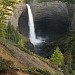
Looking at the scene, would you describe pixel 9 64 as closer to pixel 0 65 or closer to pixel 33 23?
pixel 0 65

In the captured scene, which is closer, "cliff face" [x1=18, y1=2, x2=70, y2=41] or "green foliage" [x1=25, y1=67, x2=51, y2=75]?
"green foliage" [x1=25, y1=67, x2=51, y2=75]

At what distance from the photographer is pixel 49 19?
95.0 m

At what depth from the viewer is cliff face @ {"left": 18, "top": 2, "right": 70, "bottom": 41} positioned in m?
92.3

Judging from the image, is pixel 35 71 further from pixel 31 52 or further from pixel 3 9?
pixel 3 9

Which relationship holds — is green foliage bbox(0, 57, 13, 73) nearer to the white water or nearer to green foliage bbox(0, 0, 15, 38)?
green foliage bbox(0, 0, 15, 38)

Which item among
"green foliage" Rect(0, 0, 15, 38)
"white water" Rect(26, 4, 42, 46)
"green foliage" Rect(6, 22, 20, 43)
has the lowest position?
"white water" Rect(26, 4, 42, 46)

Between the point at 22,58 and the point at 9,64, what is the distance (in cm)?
438

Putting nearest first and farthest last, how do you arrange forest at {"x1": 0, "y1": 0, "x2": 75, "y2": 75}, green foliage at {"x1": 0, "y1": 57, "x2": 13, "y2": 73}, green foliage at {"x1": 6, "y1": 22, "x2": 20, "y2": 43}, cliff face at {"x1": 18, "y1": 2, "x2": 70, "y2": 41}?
green foliage at {"x1": 0, "y1": 57, "x2": 13, "y2": 73}, forest at {"x1": 0, "y1": 0, "x2": 75, "y2": 75}, green foliage at {"x1": 6, "y1": 22, "x2": 20, "y2": 43}, cliff face at {"x1": 18, "y1": 2, "x2": 70, "y2": 41}

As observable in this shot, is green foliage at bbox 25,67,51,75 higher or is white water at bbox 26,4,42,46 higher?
green foliage at bbox 25,67,51,75

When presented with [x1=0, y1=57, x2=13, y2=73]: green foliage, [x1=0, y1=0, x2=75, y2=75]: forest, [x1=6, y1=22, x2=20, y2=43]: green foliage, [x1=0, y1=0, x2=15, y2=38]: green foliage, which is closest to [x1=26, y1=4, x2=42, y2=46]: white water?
[x1=0, y1=0, x2=75, y2=75]: forest

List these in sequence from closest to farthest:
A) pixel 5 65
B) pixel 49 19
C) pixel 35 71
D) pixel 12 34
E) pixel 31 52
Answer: pixel 5 65
pixel 35 71
pixel 31 52
pixel 12 34
pixel 49 19

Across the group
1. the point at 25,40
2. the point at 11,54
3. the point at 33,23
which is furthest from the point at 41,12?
the point at 11,54

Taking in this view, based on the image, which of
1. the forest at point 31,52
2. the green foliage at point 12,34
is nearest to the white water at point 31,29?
the forest at point 31,52

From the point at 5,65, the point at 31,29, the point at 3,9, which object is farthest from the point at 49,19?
the point at 5,65
